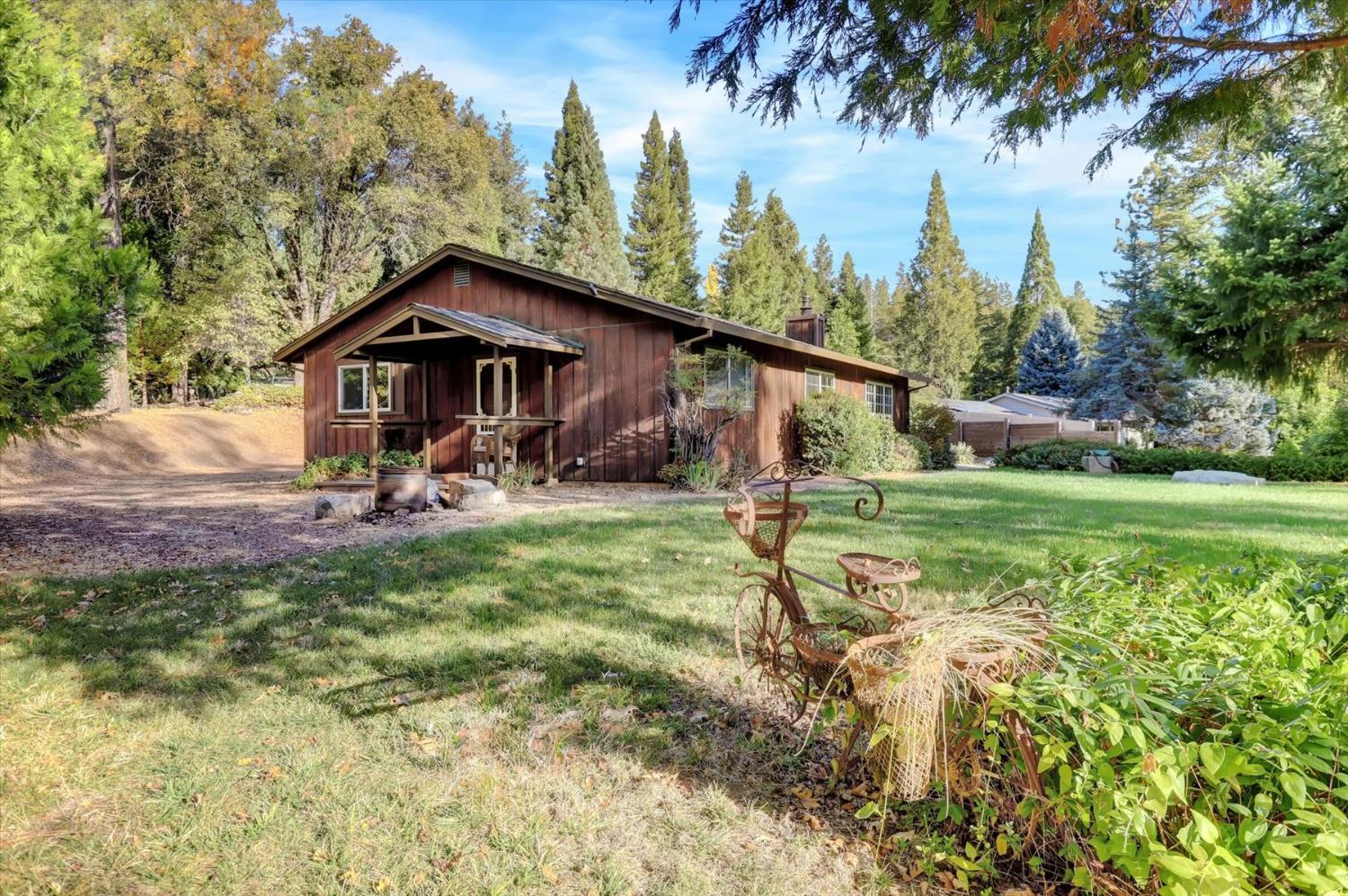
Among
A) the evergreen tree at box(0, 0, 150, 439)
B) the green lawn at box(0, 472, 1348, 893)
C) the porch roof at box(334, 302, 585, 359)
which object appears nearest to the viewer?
the green lawn at box(0, 472, 1348, 893)

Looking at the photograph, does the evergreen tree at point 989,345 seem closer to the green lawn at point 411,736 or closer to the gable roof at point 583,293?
the gable roof at point 583,293

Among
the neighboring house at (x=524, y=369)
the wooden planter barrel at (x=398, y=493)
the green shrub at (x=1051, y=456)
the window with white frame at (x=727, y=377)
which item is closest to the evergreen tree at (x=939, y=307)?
the green shrub at (x=1051, y=456)

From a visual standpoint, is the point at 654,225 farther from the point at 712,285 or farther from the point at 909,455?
the point at 909,455

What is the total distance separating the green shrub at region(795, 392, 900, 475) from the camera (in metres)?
14.2

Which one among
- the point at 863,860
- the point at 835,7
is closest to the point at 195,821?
the point at 863,860

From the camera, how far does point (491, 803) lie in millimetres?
2271

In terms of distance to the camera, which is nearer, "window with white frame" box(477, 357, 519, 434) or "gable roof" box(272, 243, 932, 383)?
"gable roof" box(272, 243, 932, 383)

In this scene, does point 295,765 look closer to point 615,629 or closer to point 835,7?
point 615,629

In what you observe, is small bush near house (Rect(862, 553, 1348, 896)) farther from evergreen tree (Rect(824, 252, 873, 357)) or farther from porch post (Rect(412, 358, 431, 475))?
evergreen tree (Rect(824, 252, 873, 357))

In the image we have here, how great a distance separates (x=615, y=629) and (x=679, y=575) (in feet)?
4.00

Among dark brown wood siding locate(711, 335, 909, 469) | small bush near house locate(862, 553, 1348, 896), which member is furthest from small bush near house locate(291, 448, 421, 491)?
small bush near house locate(862, 553, 1348, 896)

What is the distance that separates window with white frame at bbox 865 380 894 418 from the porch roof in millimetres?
9249

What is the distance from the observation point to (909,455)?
17234mm

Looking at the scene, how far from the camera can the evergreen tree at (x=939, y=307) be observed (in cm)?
4038
